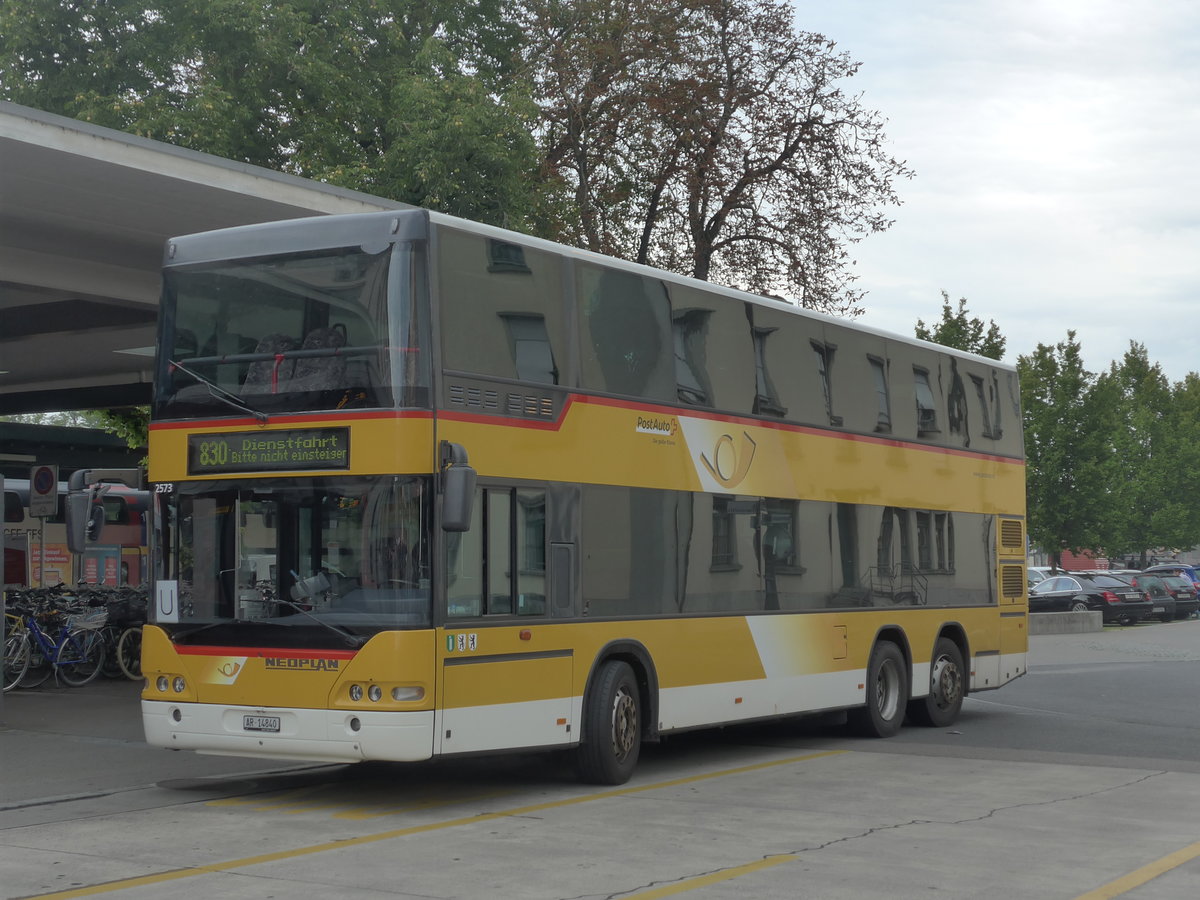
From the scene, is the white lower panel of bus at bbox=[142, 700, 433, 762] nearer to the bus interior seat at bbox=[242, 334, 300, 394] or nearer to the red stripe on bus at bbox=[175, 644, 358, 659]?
the red stripe on bus at bbox=[175, 644, 358, 659]

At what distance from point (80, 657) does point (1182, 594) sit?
3895 centimetres

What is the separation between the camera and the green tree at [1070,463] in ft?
186

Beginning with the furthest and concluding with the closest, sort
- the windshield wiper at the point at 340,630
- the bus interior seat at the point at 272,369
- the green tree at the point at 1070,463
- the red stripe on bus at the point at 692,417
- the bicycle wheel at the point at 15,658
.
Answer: the green tree at the point at 1070,463 → the bicycle wheel at the point at 15,658 → the red stripe on bus at the point at 692,417 → the bus interior seat at the point at 272,369 → the windshield wiper at the point at 340,630

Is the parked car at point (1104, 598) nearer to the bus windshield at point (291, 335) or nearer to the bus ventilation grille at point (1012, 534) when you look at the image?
the bus ventilation grille at point (1012, 534)

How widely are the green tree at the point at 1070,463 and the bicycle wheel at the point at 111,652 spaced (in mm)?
41056

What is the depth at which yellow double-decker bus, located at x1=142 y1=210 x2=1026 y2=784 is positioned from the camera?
10445 mm

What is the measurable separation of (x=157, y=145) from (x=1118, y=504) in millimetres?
49992

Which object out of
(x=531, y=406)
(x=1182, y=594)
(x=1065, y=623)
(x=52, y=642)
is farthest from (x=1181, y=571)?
(x=531, y=406)

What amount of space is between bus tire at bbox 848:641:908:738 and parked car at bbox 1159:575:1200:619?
3549cm

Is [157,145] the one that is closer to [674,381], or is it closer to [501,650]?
[674,381]

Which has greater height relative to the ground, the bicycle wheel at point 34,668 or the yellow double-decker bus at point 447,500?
the yellow double-decker bus at point 447,500

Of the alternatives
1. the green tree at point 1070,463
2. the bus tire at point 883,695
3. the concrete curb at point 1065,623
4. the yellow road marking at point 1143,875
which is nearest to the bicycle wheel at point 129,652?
the bus tire at point 883,695

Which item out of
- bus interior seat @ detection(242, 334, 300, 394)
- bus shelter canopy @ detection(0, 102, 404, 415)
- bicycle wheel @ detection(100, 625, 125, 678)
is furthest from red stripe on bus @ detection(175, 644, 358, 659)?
bicycle wheel @ detection(100, 625, 125, 678)

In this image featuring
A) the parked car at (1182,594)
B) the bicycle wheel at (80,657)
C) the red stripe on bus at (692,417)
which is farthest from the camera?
the parked car at (1182,594)
